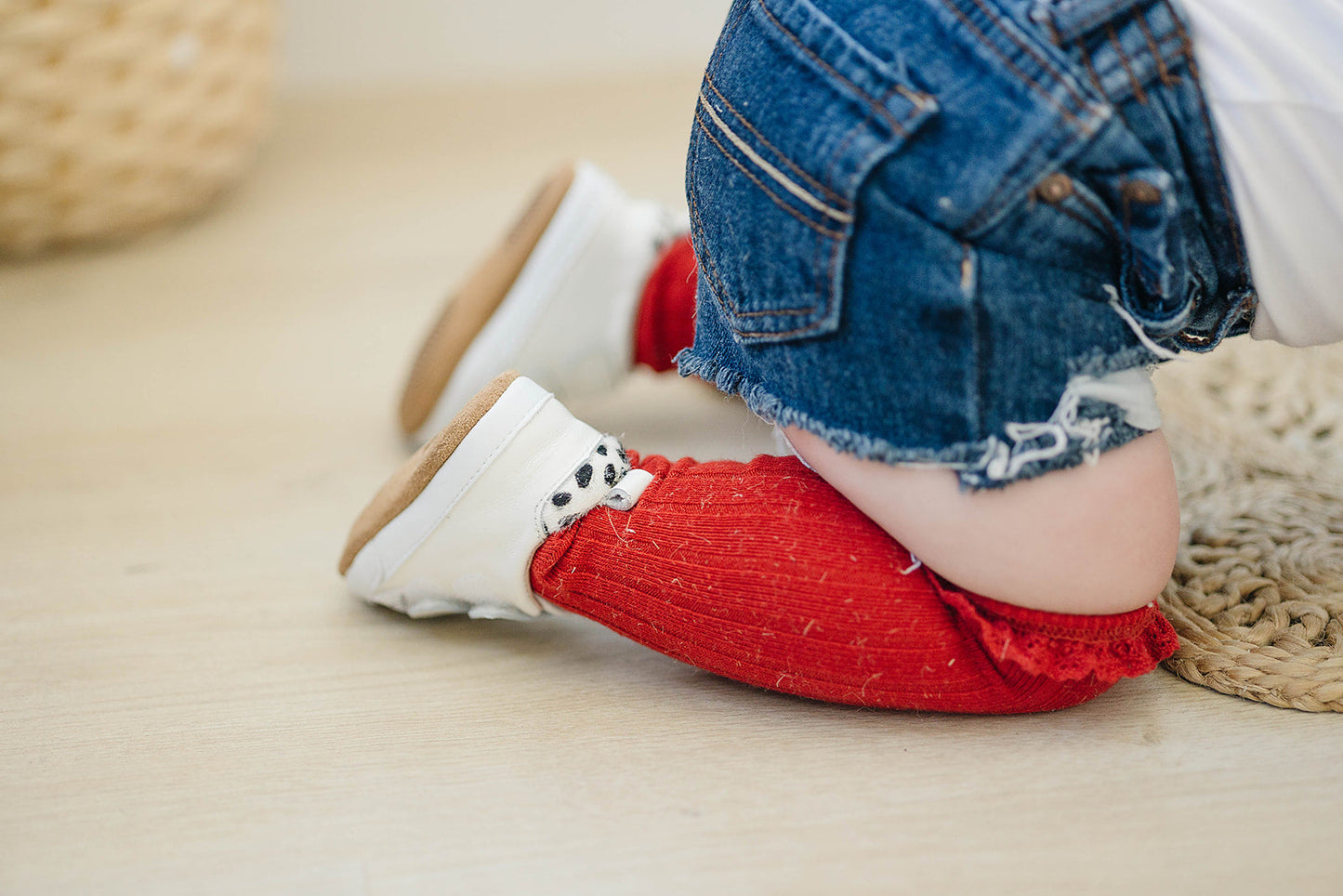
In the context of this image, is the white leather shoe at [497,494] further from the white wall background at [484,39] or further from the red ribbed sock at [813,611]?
the white wall background at [484,39]

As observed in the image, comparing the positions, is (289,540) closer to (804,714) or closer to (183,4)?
(804,714)

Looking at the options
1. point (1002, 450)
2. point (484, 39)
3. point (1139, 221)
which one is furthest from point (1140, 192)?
point (484, 39)

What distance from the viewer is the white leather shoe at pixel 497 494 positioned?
58 centimetres

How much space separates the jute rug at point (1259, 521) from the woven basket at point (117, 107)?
Result: 1008 millimetres

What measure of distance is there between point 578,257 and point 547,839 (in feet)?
1.47

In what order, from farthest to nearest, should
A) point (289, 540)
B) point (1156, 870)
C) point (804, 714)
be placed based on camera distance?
point (289, 540) → point (804, 714) → point (1156, 870)

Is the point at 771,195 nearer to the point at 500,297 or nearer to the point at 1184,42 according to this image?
the point at 1184,42

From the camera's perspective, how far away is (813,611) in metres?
0.53

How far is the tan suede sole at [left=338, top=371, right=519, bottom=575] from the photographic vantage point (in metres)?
0.58

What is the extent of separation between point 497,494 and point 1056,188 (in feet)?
1.03

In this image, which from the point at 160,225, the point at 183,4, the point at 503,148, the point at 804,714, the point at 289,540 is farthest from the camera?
the point at 503,148

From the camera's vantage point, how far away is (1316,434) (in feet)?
2.50

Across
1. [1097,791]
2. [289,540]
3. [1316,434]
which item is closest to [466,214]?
[289,540]

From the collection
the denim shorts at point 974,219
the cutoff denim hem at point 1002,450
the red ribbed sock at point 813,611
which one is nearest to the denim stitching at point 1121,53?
the denim shorts at point 974,219
